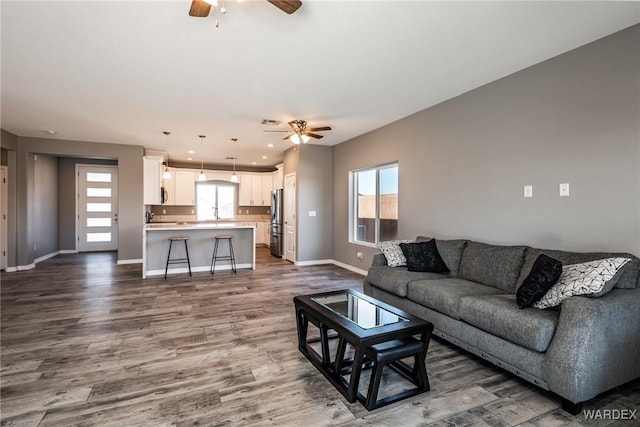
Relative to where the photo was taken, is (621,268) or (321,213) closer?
(621,268)

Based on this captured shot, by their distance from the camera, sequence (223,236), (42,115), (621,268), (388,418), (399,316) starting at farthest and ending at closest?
(223,236)
(42,115)
(399,316)
(621,268)
(388,418)

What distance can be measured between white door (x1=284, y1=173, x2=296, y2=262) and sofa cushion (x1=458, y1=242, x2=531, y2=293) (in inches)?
168

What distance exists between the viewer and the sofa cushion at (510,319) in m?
2.04

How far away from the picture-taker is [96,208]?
8617mm

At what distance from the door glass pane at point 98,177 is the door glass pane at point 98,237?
149 centimetres

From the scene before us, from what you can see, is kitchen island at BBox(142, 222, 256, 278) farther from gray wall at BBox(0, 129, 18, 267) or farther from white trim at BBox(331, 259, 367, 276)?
gray wall at BBox(0, 129, 18, 267)

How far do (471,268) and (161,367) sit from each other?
300cm

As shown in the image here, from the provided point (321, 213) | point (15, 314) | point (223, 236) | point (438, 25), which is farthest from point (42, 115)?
point (438, 25)

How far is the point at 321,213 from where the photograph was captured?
7.04 metres

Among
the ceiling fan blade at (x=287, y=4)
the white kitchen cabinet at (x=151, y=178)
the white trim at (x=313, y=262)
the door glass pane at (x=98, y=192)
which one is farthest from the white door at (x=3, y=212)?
the ceiling fan blade at (x=287, y=4)

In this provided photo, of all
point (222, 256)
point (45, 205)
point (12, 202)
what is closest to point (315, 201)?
point (222, 256)

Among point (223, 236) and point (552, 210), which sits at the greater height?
point (552, 210)

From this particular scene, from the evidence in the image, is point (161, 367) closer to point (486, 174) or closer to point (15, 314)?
point (15, 314)

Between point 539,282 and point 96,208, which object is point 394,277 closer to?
point 539,282
